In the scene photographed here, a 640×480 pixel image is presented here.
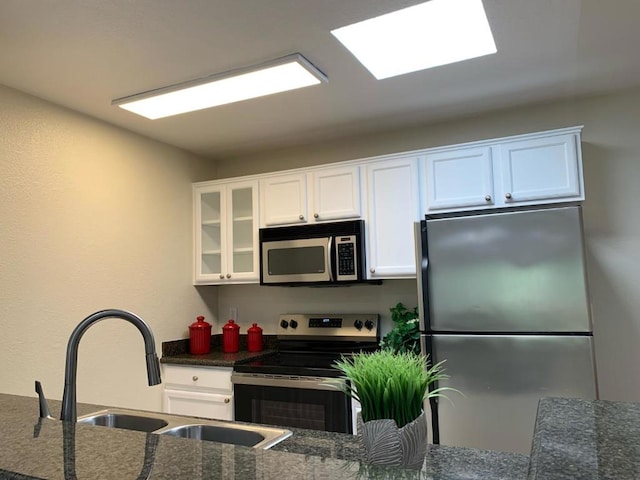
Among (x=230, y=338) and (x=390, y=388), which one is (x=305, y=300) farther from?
(x=390, y=388)

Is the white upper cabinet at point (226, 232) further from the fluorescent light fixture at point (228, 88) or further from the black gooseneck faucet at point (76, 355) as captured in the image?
the black gooseneck faucet at point (76, 355)

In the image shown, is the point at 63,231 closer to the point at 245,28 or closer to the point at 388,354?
the point at 245,28

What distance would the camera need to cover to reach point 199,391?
324 centimetres

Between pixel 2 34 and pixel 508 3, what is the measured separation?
2.02 meters

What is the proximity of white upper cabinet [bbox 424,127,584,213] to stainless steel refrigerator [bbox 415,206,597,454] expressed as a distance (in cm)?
36

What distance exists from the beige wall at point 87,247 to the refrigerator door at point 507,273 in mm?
1904

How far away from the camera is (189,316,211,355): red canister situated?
3562 millimetres

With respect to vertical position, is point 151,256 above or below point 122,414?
above

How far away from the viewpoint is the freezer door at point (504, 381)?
2246mm

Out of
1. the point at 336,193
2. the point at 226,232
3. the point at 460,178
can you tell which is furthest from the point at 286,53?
the point at 226,232

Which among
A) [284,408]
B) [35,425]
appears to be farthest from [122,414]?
[284,408]

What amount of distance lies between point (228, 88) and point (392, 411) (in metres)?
2.01

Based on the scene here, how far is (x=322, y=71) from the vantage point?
2.43 meters

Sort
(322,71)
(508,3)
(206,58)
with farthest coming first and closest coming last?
(322,71), (206,58), (508,3)
